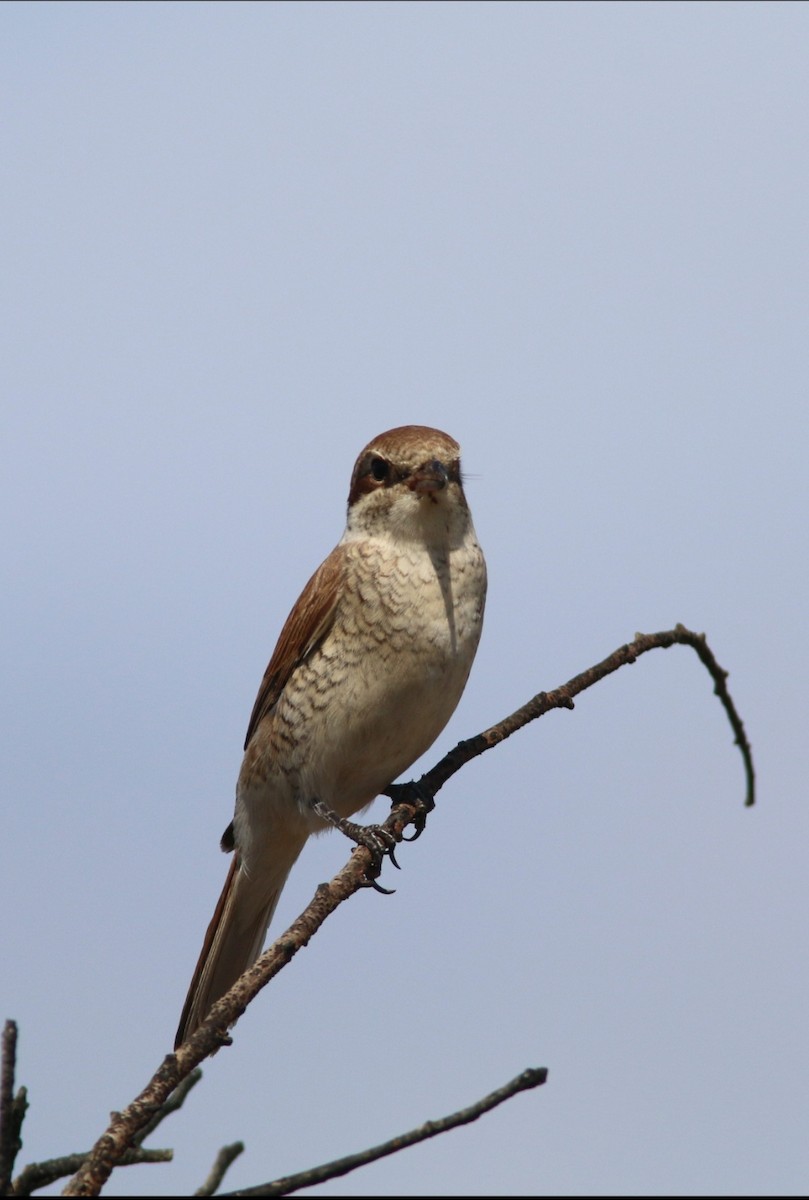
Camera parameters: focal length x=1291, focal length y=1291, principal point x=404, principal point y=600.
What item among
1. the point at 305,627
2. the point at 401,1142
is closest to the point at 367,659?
the point at 305,627

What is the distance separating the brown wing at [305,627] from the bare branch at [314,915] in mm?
784

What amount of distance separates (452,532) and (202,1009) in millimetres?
1939

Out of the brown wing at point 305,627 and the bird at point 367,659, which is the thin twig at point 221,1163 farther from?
the brown wing at point 305,627

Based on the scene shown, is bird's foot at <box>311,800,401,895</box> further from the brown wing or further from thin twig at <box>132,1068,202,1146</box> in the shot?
thin twig at <box>132,1068,202,1146</box>

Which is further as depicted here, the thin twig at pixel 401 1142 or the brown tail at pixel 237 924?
the brown tail at pixel 237 924

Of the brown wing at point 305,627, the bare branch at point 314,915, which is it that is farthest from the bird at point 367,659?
the bare branch at point 314,915

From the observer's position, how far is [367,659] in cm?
441

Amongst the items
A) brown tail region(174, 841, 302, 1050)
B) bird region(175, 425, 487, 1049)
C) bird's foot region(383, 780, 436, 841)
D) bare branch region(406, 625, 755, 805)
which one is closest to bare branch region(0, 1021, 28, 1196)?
bare branch region(406, 625, 755, 805)

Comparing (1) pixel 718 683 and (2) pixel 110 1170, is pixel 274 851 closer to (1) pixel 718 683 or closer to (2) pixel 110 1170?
(1) pixel 718 683

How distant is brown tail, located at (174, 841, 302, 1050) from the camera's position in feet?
16.3

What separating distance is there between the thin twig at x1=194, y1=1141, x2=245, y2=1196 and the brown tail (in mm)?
2881

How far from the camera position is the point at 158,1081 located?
1872 millimetres

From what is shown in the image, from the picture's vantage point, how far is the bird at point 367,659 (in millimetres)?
4379

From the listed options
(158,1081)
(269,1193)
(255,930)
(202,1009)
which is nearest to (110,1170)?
(158,1081)
